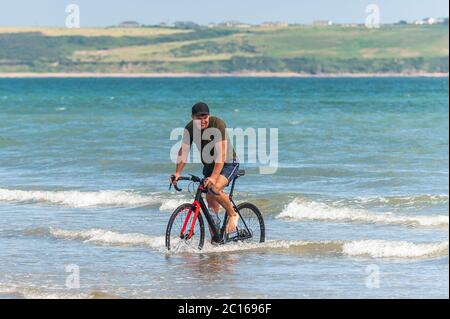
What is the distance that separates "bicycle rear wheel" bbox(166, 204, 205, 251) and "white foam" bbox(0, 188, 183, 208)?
5031mm

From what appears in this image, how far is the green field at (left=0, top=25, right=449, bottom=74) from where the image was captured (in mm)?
183125

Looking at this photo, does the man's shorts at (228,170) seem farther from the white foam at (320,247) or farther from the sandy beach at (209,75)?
the sandy beach at (209,75)

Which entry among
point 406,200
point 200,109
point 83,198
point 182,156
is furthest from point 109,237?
point 406,200

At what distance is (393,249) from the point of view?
1276 cm

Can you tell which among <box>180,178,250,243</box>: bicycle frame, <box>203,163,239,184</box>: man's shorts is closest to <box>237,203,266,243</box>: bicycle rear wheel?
<box>180,178,250,243</box>: bicycle frame

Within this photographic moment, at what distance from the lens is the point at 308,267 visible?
11938 mm

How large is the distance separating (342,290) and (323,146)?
1992 cm

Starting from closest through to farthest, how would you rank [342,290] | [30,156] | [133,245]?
[342,290], [133,245], [30,156]

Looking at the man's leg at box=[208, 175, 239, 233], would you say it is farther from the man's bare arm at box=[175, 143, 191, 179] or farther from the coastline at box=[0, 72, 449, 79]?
the coastline at box=[0, 72, 449, 79]
